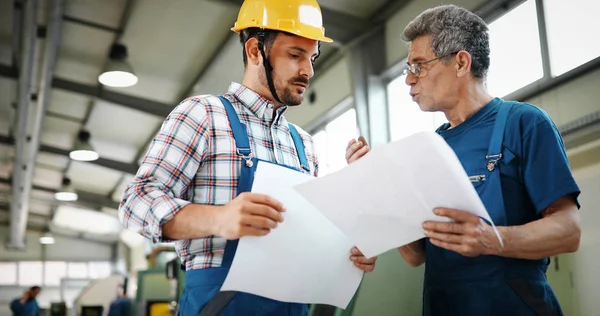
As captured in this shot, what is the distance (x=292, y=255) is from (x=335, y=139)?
5.24 m

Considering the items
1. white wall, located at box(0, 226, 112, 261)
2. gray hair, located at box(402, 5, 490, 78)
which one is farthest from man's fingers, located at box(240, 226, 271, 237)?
white wall, located at box(0, 226, 112, 261)

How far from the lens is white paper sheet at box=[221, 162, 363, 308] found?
4.27 ft

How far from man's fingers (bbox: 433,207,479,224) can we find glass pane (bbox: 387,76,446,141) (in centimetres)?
381

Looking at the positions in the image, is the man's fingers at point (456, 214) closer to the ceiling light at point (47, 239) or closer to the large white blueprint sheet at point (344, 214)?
the large white blueprint sheet at point (344, 214)

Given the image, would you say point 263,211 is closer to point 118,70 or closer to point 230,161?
point 230,161

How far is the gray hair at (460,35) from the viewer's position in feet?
5.30

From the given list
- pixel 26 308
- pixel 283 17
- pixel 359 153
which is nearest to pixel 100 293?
pixel 26 308

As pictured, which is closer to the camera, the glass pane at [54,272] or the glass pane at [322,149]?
the glass pane at [322,149]

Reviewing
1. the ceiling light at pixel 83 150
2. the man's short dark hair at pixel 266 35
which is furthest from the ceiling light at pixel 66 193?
A: the man's short dark hair at pixel 266 35

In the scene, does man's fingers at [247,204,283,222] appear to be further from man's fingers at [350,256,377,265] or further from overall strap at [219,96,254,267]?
man's fingers at [350,256,377,265]

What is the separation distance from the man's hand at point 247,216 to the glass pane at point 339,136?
15.8 ft

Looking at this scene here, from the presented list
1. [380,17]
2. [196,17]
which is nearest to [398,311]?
[380,17]

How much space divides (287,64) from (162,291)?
5.66m

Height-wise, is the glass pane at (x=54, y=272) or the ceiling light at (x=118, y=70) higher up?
the ceiling light at (x=118, y=70)
